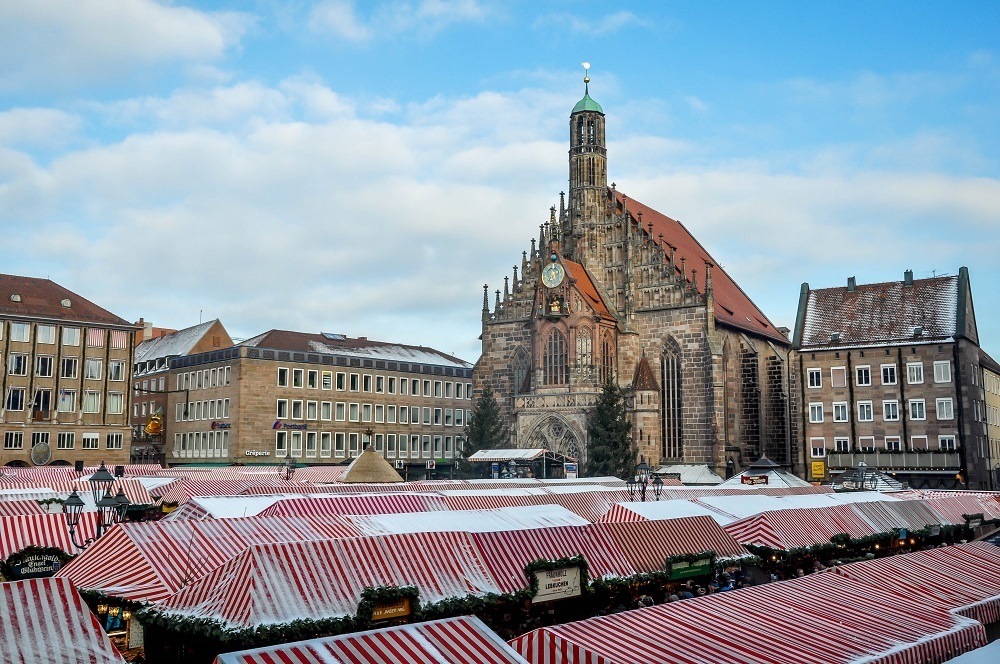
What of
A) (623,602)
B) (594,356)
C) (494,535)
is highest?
(594,356)

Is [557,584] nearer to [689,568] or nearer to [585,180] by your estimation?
[689,568]

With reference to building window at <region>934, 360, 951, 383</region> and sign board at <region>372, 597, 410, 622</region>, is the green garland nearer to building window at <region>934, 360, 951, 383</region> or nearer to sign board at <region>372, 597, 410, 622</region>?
sign board at <region>372, 597, 410, 622</region>

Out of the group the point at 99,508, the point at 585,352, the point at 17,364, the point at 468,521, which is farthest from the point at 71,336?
the point at 468,521

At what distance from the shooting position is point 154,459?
3110 inches

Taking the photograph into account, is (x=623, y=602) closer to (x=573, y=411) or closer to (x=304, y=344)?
(x=573, y=411)

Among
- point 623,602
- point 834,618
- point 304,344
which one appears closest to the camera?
point 834,618

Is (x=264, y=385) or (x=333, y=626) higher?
(x=264, y=385)

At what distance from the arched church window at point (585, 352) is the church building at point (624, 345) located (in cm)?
6

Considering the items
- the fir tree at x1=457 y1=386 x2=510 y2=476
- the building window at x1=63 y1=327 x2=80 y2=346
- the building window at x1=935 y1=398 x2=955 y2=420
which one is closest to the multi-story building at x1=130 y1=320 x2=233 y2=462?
the building window at x1=63 y1=327 x2=80 y2=346

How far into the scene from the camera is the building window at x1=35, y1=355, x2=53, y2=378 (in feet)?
207

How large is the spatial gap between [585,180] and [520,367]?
1398 centimetres

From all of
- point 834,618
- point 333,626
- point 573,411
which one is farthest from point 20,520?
point 573,411

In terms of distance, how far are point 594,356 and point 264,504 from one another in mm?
40248

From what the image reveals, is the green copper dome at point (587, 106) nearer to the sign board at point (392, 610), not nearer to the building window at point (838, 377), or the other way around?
the building window at point (838, 377)
